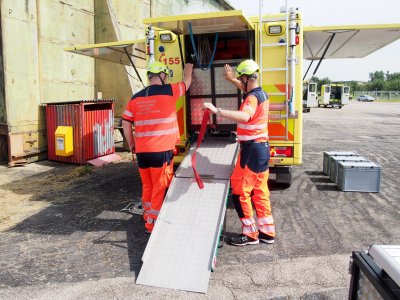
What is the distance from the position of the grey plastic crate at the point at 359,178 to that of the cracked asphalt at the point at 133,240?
0.50ft

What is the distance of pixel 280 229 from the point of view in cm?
512

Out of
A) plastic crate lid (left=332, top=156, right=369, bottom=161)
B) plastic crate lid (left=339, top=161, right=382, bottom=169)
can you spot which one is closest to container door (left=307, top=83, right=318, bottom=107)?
plastic crate lid (left=332, top=156, right=369, bottom=161)

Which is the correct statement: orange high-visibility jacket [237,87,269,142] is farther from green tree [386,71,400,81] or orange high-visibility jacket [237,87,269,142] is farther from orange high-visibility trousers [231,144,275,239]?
green tree [386,71,400,81]

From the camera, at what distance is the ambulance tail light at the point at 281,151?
19.0 ft

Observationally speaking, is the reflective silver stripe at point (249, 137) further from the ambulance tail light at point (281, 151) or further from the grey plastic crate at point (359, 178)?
the grey plastic crate at point (359, 178)

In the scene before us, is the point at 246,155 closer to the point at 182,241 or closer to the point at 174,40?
the point at 182,241

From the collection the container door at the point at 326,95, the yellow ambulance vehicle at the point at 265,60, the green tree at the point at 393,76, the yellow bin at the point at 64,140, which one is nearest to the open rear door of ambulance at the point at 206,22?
the yellow ambulance vehicle at the point at 265,60

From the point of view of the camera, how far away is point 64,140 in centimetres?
940

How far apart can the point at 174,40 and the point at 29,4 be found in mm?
5876

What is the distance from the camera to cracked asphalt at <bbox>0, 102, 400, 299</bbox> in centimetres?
364

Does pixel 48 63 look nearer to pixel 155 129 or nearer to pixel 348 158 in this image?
pixel 155 129

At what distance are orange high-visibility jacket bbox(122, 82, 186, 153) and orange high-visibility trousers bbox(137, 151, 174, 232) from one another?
101 mm

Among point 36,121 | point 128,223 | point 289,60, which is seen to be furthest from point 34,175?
point 289,60

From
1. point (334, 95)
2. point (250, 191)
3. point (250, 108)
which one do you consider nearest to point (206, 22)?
point (250, 108)
